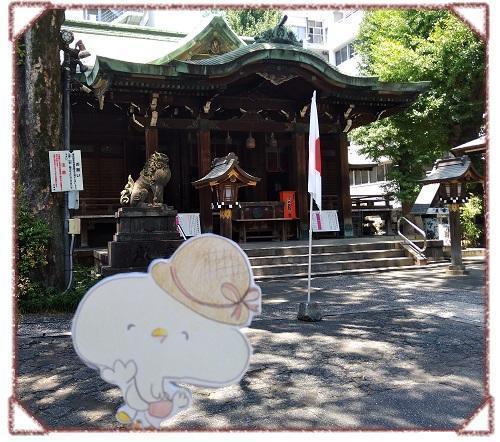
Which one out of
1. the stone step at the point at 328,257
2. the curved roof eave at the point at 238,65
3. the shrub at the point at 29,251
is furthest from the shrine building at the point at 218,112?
the shrub at the point at 29,251

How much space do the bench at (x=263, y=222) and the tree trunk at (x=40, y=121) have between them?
6432 millimetres

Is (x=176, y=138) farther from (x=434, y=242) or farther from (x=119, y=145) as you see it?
(x=434, y=242)

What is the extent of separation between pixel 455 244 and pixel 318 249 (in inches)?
125

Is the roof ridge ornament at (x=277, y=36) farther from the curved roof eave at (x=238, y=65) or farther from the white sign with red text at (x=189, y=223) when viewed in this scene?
the white sign with red text at (x=189, y=223)

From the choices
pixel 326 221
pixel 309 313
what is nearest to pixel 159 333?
pixel 309 313

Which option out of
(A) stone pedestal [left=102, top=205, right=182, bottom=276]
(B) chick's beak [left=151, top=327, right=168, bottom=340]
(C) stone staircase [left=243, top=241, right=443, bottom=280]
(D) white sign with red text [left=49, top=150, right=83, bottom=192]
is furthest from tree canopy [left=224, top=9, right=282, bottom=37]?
(B) chick's beak [left=151, top=327, right=168, bottom=340]

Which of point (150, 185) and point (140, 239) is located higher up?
point (150, 185)

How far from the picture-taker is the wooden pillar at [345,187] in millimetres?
14336

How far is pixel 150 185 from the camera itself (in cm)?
844

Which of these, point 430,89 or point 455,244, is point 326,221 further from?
point 430,89

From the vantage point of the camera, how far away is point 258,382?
12.6 ft

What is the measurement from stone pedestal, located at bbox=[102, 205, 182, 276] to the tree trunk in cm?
110

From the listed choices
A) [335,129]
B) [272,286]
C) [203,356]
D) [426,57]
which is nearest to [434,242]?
[335,129]

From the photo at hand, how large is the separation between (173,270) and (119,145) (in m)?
12.8
